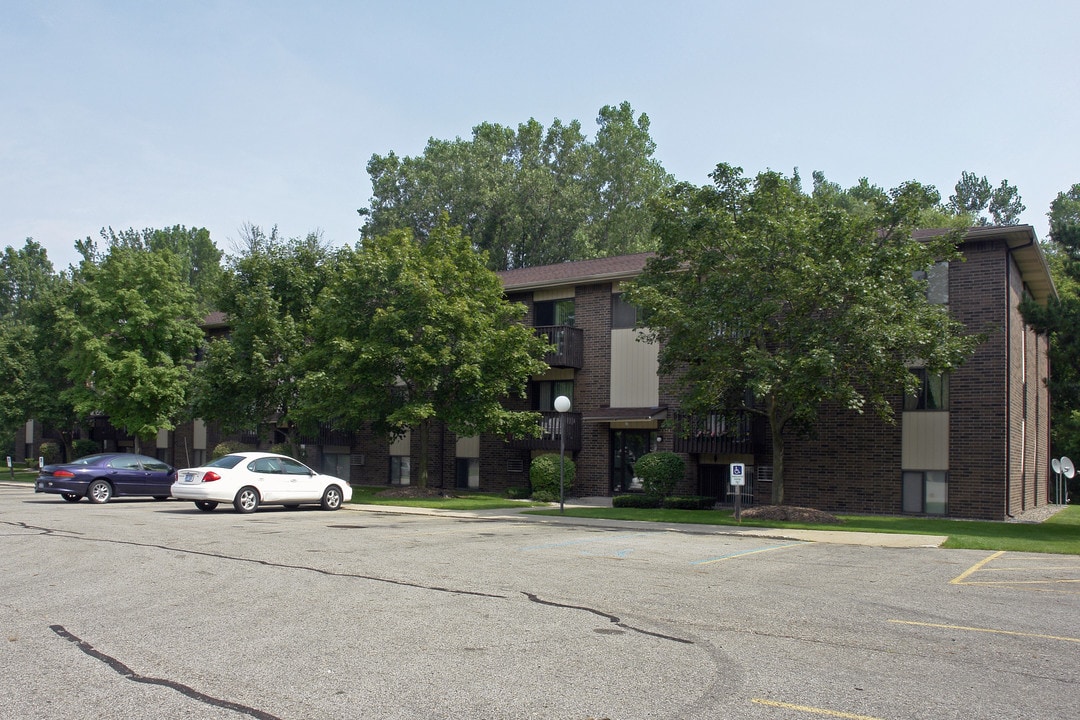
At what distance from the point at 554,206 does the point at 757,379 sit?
37.9 metres

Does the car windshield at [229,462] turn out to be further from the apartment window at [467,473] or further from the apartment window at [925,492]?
the apartment window at [925,492]

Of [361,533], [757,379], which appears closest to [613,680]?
[361,533]

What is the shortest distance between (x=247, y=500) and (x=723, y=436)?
1325 cm

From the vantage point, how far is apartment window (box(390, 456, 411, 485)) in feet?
119

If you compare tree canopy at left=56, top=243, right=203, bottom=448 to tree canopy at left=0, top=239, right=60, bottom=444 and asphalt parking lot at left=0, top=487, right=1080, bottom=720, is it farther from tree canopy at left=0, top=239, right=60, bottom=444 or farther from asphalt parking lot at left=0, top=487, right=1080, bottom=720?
asphalt parking lot at left=0, top=487, right=1080, bottom=720

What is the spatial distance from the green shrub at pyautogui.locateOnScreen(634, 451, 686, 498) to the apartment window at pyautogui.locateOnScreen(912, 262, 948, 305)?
8167 mm

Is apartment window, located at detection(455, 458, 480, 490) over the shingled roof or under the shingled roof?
under

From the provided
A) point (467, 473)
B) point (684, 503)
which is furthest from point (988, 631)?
point (467, 473)

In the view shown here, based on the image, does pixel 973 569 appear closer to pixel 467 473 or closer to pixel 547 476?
pixel 547 476

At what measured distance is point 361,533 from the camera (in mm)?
16844

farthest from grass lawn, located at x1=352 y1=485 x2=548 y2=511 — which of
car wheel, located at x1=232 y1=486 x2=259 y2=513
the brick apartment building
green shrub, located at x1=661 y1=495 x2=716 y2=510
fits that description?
car wheel, located at x1=232 y1=486 x2=259 y2=513

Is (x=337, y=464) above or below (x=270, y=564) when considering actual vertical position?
below

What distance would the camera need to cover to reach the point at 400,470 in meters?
36.5

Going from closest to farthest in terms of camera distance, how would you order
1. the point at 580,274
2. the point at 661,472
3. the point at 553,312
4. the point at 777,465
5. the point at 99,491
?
the point at 777,465
the point at 99,491
the point at 661,472
the point at 580,274
the point at 553,312
